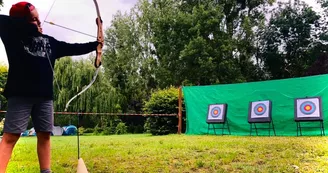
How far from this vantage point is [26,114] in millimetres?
1110

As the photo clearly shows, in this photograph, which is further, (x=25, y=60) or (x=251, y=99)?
(x=251, y=99)

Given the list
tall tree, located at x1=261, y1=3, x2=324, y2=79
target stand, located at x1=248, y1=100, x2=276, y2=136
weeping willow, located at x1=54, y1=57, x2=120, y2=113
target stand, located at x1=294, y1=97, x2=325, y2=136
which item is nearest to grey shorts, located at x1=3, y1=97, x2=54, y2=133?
weeping willow, located at x1=54, y1=57, x2=120, y2=113

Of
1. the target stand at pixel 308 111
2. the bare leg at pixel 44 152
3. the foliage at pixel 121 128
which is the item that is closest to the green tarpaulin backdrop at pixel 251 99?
the target stand at pixel 308 111

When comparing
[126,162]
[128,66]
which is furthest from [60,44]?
[126,162]

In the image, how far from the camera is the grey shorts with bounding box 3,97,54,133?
3.59 feet

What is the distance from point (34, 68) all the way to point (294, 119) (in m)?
1.92

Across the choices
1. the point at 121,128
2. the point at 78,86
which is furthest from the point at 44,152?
the point at 121,128

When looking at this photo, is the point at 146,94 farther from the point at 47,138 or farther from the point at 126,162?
the point at 47,138

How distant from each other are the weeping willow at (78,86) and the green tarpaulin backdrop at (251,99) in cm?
99

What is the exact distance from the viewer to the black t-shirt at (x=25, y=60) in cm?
109

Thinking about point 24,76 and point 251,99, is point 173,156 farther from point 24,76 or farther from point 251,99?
point 251,99

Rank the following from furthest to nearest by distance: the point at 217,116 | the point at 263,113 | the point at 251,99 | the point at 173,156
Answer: the point at 217,116 < the point at 251,99 < the point at 263,113 < the point at 173,156

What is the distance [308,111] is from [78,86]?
1.62 metres

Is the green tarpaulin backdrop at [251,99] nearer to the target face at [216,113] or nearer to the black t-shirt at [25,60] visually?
the target face at [216,113]
